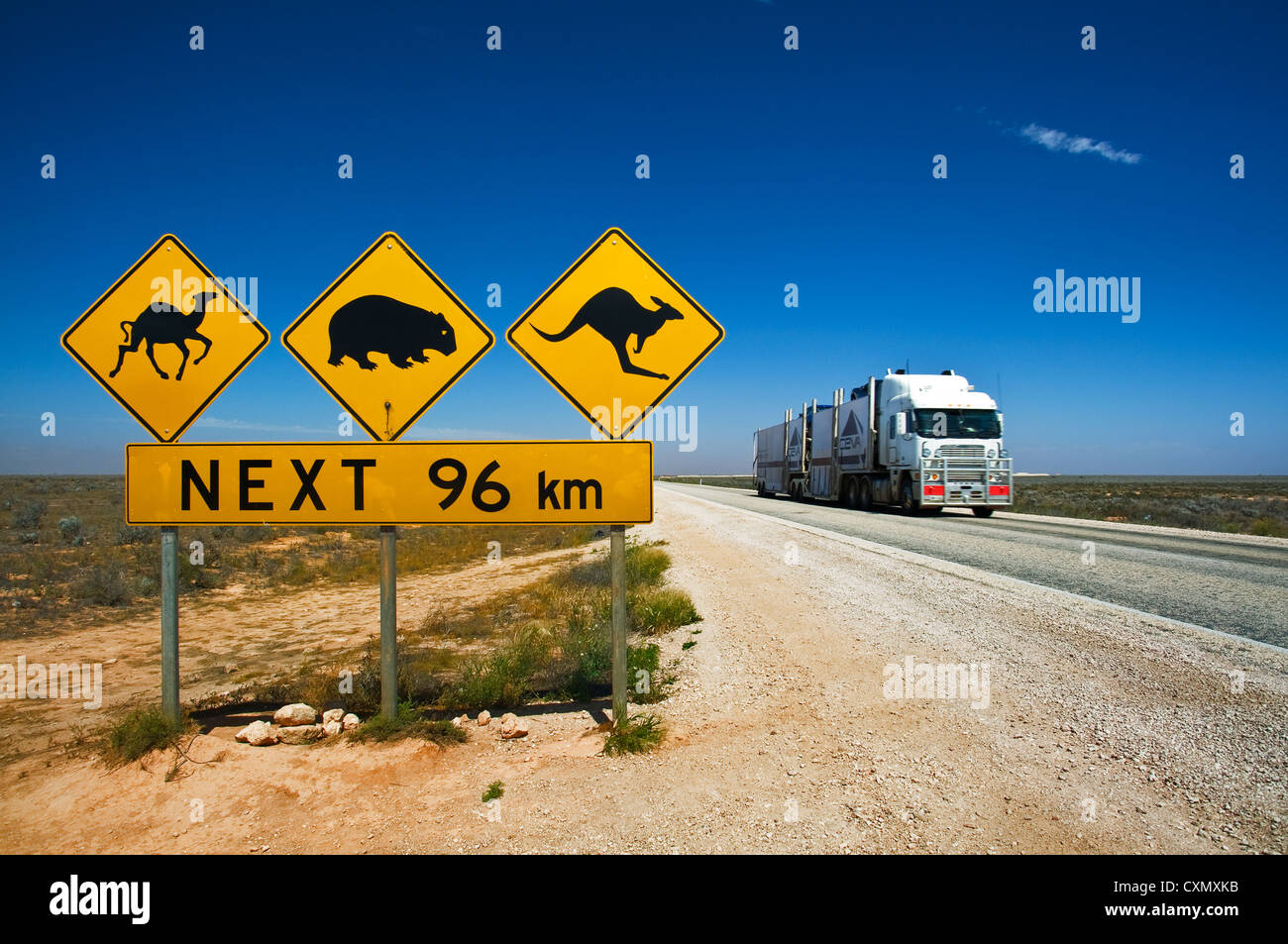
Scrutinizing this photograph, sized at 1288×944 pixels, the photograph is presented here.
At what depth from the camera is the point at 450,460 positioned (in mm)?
4457

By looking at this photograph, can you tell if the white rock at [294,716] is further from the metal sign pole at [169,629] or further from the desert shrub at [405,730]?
the metal sign pole at [169,629]

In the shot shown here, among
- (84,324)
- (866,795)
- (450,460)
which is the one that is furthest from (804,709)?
(84,324)

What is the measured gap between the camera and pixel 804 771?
11.5 feet

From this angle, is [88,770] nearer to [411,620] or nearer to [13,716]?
[13,716]

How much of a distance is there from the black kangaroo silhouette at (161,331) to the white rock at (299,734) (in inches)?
99.2

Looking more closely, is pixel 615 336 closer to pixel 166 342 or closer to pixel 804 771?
pixel 804 771

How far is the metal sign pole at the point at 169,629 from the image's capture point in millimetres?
4273

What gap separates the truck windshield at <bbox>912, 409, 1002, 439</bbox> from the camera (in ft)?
71.4

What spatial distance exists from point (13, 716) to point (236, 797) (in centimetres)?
393

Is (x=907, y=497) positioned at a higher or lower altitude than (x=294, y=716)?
higher

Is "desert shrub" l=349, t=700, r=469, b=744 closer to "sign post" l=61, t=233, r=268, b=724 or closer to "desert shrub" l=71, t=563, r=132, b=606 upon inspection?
"sign post" l=61, t=233, r=268, b=724

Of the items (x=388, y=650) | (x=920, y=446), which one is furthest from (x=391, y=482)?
(x=920, y=446)

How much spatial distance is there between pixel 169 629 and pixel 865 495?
25.6m

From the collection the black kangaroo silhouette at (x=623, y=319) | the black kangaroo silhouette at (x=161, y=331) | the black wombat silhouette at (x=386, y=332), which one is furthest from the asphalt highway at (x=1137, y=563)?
the black kangaroo silhouette at (x=161, y=331)
